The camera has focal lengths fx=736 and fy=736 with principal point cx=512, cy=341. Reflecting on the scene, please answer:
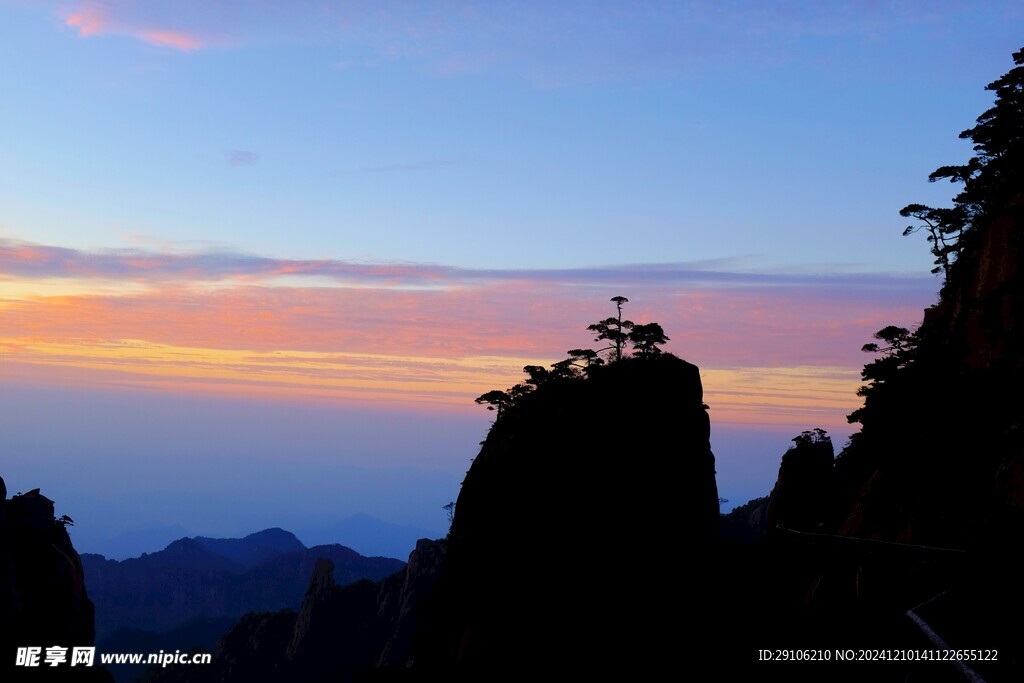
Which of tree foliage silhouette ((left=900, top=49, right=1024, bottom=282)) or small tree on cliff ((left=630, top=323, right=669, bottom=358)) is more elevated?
tree foliage silhouette ((left=900, top=49, right=1024, bottom=282))

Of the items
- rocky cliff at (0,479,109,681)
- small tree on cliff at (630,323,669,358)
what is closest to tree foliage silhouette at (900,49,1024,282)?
small tree on cliff at (630,323,669,358)

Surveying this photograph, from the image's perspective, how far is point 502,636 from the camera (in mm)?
41594

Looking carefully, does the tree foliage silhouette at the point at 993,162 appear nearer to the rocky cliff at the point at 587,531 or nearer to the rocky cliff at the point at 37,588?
the rocky cliff at the point at 587,531

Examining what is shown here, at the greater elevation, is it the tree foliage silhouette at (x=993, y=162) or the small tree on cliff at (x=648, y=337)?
the tree foliage silhouette at (x=993, y=162)

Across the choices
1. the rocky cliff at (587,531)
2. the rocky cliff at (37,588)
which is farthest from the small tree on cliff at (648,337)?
the rocky cliff at (37,588)

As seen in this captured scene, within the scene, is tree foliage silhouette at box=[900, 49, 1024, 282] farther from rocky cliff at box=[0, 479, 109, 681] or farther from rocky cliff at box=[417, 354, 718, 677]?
rocky cliff at box=[0, 479, 109, 681]

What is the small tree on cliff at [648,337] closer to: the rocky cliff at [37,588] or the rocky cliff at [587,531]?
the rocky cliff at [587,531]

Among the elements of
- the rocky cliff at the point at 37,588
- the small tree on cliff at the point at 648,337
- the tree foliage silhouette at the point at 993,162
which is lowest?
the rocky cliff at the point at 37,588

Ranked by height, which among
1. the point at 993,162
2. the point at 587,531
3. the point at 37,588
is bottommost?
the point at 37,588

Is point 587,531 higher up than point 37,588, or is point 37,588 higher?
point 587,531

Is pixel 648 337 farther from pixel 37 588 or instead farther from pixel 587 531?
pixel 37 588

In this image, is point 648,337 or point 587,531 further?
point 648,337

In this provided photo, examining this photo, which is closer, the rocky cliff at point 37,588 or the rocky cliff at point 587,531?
the rocky cliff at point 587,531

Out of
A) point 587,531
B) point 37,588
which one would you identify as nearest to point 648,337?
point 587,531
